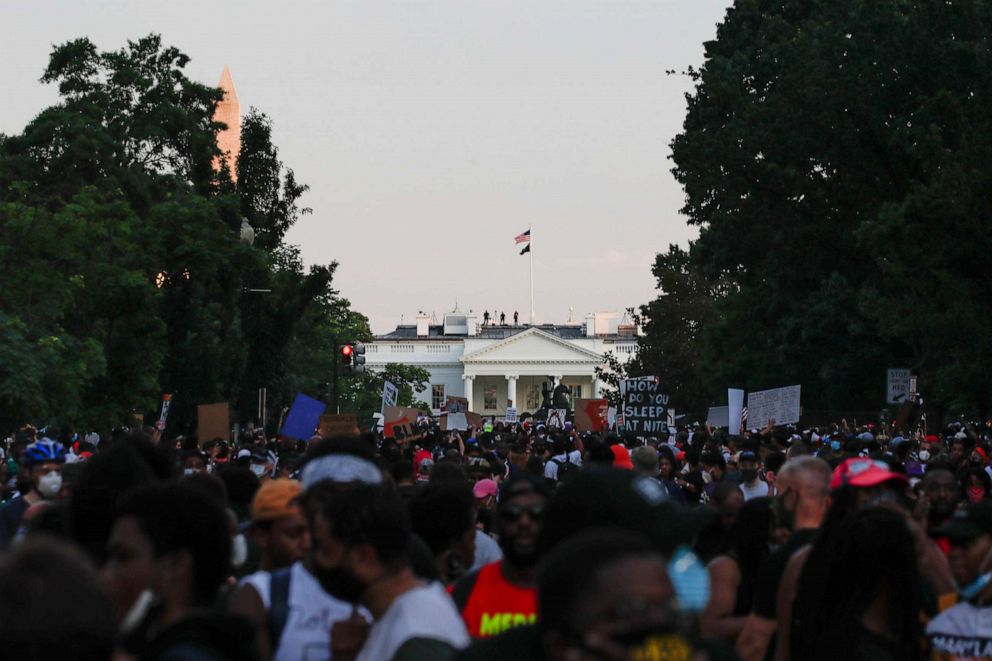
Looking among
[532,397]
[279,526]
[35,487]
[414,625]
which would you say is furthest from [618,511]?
[532,397]

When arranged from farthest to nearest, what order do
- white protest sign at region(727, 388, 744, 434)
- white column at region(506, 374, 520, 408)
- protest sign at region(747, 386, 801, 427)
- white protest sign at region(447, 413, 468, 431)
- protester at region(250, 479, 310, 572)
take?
white column at region(506, 374, 520, 408)
white protest sign at region(447, 413, 468, 431)
white protest sign at region(727, 388, 744, 434)
protest sign at region(747, 386, 801, 427)
protester at region(250, 479, 310, 572)

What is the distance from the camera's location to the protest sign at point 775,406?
26.6 meters

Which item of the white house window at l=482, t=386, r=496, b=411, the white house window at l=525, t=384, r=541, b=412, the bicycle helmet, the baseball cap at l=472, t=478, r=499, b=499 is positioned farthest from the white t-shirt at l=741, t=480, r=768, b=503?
the white house window at l=482, t=386, r=496, b=411

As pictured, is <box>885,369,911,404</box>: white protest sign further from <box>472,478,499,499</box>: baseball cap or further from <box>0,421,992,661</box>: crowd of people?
<box>0,421,992,661</box>: crowd of people

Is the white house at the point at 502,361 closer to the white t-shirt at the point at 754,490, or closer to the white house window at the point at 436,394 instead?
the white house window at the point at 436,394

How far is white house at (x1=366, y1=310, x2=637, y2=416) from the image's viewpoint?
6206 inches

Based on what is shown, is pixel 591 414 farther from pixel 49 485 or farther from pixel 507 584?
pixel 507 584

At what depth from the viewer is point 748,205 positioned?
42.1 metres

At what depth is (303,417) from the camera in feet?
71.7

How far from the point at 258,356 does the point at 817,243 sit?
590 inches

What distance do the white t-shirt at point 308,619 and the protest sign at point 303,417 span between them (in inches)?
651

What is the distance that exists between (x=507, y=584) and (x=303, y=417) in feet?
55.9

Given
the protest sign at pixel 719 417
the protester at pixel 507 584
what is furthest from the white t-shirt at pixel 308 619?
the protest sign at pixel 719 417

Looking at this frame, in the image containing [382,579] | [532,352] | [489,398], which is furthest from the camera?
[489,398]
